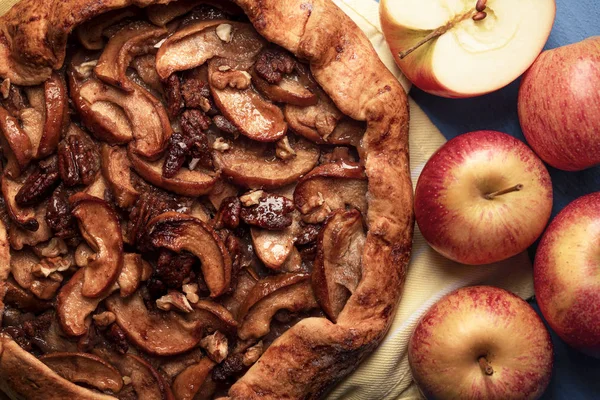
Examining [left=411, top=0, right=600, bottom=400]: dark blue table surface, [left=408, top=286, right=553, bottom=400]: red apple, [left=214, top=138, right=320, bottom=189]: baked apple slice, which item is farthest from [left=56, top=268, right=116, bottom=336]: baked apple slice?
[left=411, top=0, right=600, bottom=400]: dark blue table surface

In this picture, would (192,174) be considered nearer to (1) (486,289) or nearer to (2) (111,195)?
(2) (111,195)

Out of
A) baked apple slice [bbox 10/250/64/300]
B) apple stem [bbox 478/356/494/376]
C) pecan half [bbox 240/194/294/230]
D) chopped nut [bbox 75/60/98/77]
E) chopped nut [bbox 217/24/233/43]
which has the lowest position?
apple stem [bbox 478/356/494/376]

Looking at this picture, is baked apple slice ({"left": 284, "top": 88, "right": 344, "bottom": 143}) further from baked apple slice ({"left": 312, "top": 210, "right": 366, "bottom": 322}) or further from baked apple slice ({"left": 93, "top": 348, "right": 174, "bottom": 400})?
baked apple slice ({"left": 93, "top": 348, "right": 174, "bottom": 400})

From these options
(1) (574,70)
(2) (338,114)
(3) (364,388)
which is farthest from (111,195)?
(1) (574,70)

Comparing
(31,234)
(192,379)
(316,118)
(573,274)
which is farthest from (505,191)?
A: (31,234)

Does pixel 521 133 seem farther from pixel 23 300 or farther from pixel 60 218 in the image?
pixel 23 300

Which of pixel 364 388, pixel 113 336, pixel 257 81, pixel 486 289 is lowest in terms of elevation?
pixel 364 388
